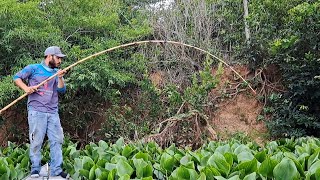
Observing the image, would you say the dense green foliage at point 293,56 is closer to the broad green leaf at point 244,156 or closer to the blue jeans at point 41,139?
the broad green leaf at point 244,156

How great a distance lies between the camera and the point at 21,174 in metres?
4.18

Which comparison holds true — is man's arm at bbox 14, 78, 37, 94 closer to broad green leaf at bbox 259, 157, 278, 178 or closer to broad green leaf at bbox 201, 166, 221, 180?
broad green leaf at bbox 201, 166, 221, 180

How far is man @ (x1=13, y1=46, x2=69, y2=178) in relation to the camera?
430 cm

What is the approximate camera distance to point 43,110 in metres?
4.36

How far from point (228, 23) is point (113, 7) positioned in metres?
2.60

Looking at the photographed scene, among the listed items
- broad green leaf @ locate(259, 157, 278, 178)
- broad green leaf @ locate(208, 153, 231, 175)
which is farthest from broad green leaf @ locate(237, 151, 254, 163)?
broad green leaf @ locate(259, 157, 278, 178)

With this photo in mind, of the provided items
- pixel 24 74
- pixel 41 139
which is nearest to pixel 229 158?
pixel 41 139

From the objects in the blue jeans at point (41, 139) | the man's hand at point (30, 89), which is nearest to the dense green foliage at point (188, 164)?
the blue jeans at point (41, 139)

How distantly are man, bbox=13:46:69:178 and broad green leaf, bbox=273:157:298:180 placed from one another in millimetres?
2172

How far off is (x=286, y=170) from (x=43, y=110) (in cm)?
253

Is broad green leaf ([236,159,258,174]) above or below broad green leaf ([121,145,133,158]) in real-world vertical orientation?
above

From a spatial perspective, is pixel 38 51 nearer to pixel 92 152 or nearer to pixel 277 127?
pixel 92 152

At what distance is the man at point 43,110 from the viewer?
4305 millimetres

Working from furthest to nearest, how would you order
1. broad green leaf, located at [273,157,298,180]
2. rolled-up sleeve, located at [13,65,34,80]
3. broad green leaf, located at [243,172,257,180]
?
1. rolled-up sleeve, located at [13,65,34,80]
2. broad green leaf, located at [273,157,298,180]
3. broad green leaf, located at [243,172,257,180]
